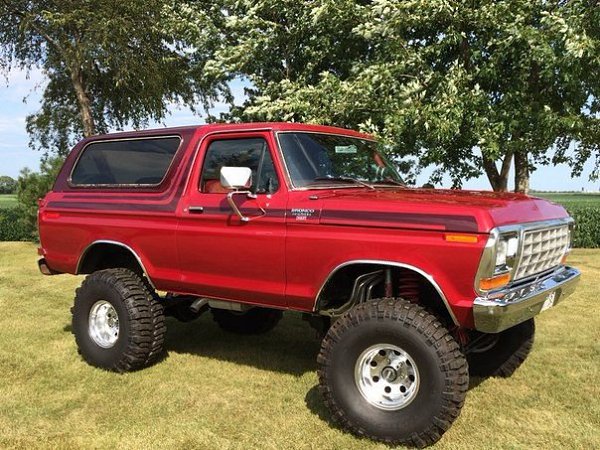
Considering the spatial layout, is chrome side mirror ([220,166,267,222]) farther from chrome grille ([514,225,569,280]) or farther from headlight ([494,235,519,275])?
chrome grille ([514,225,569,280])

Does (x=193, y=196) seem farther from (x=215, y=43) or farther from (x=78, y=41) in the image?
(x=78, y=41)

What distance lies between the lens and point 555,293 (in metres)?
4.10

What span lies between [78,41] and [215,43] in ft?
17.6

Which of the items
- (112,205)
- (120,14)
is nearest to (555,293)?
(112,205)

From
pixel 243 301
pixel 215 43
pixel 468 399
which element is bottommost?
pixel 468 399

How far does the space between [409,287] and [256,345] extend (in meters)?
2.54

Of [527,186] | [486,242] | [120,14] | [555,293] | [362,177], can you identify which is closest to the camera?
[486,242]

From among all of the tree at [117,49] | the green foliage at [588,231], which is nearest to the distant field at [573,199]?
the green foliage at [588,231]

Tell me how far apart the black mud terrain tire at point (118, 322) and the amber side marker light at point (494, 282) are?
303 cm

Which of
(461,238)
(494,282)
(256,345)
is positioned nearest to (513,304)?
(494,282)

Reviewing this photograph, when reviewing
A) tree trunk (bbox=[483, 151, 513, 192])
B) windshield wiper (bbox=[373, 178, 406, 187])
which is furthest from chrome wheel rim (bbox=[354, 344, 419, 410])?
tree trunk (bbox=[483, 151, 513, 192])

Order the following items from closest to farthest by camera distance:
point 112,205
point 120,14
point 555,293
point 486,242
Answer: point 486,242 → point 555,293 → point 112,205 → point 120,14

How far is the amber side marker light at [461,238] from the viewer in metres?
3.44

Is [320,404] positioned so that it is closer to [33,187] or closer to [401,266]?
[401,266]
